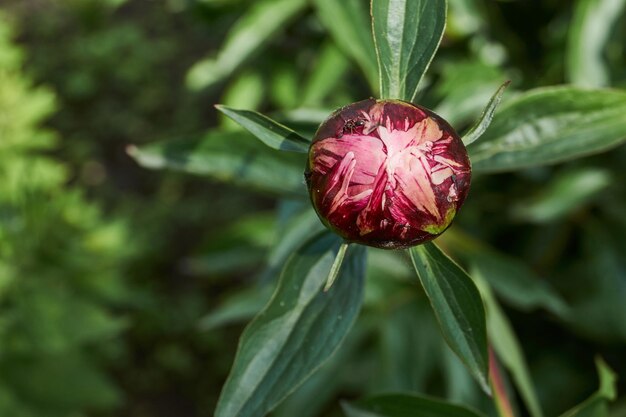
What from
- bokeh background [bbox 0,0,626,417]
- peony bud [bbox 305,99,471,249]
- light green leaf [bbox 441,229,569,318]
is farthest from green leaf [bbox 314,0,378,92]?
peony bud [bbox 305,99,471,249]

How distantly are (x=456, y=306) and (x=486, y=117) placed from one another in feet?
0.55

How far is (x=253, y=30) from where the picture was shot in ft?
4.80

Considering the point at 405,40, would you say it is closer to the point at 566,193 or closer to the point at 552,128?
the point at 552,128

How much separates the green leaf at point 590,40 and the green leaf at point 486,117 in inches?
25.5

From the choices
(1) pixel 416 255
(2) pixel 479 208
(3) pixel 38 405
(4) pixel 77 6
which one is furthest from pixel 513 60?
(4) pixel 77 6

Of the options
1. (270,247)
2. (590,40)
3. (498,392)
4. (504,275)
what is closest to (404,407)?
(498,392)

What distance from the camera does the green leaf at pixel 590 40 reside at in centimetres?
127

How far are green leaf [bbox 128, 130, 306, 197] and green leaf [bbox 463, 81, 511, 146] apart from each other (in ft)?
1.10

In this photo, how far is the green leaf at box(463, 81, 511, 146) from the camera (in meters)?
0.65

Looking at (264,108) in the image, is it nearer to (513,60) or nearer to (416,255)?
(513,60)

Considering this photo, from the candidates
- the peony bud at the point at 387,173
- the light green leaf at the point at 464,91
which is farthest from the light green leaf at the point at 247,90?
the peony bud at the point at 387,173

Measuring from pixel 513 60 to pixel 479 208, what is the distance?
28cm

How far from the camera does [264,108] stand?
2.74 meters

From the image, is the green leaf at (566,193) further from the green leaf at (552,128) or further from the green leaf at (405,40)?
the green leaf at (405,40)
